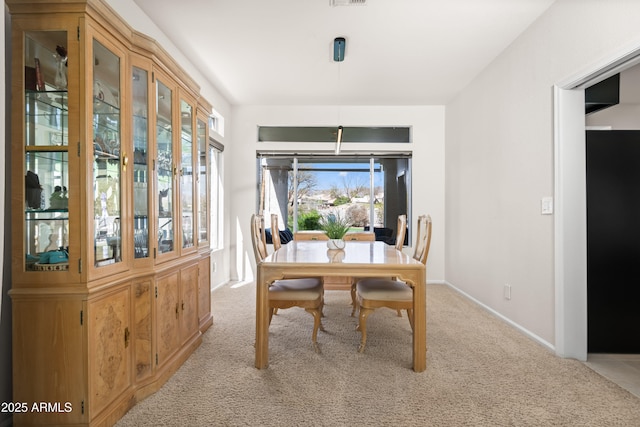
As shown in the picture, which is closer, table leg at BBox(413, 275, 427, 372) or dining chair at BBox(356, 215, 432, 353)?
table leg at BBox(413, 275, 427, 372)

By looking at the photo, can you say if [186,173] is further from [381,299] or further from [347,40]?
[347,40]

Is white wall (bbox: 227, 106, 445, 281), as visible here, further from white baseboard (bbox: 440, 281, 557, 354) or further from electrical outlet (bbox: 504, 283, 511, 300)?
electrical outlet (bbox: 504, 283, 511, 300)

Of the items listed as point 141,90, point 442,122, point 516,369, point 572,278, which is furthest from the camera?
point 442,122

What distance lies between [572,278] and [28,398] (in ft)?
11.3

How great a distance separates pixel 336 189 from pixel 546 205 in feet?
10.9

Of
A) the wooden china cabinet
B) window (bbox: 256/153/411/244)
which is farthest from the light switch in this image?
the wooden china cabinet

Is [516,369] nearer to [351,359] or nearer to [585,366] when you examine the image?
[585,366]

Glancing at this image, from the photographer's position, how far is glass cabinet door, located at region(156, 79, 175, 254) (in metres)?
2.24

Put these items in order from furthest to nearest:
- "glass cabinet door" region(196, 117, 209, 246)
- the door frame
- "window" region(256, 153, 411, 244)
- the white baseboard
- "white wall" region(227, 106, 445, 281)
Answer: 1. "window" region(256, 153, 411, 244)
2. "white wall" region(227, 106, 445, 281)
3. "glass cabinet door" region(196, 117, 209, 246)
4. the white baseboard
5. the door frame

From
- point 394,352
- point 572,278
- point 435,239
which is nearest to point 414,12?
point 572,278

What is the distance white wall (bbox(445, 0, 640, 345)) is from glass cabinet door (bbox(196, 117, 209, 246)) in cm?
292

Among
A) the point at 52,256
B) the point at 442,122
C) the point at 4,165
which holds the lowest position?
the point at 52,256

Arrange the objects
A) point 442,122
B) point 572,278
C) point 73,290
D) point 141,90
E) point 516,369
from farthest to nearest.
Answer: point 442,122
point 572,278
point 516,369
point 141,90
point 73,290

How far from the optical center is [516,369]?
2.34 m
